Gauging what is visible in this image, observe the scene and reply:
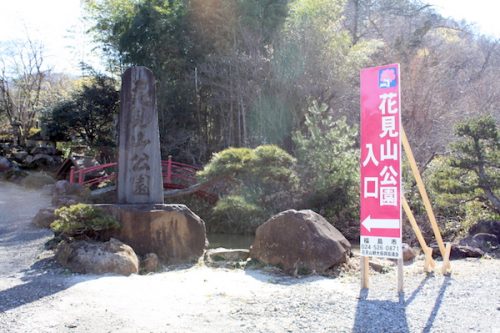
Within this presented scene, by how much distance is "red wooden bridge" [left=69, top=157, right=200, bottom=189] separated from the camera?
13367mm

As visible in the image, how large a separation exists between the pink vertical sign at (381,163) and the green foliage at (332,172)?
5897 millimetres

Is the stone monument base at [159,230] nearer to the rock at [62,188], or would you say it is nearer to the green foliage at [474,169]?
the green foliage at [474,169]

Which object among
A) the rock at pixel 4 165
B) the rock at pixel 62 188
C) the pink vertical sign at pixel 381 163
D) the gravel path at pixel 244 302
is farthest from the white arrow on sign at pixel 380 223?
the rock at pixel 4 165

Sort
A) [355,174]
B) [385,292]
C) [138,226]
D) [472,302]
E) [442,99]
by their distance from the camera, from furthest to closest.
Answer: [442,99] < [355,174] < [138,226] < [385,292] < [472,302]

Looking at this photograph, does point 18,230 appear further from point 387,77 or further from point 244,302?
point 387,77

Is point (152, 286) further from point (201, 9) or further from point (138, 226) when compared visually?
point (201, 9)

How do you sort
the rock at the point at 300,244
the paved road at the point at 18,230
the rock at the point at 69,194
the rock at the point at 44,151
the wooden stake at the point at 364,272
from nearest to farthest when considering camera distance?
the wooden stake at the point at 364,272
the rock at the point at 300,244
the paved road at the point at 18,230
the rock at the point at 69,194
the rock at the point at 44,151

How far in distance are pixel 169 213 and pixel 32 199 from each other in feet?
32.2

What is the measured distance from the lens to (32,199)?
14234 millimetres

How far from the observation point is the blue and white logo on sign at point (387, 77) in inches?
172

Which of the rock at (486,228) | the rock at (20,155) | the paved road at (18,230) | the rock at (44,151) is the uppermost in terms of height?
the rock at (44,151)

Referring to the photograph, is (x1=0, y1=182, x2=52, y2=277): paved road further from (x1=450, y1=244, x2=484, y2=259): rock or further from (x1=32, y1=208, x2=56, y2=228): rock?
Result: (x1=450, y1=244, x2=484, y2=259): rock

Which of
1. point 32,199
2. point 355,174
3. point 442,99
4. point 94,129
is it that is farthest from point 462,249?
point 94,129

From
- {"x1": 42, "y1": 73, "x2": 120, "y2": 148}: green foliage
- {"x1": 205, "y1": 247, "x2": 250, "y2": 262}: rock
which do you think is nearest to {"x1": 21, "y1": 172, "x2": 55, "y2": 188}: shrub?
{"x1": 42, "y1": 73, "x2": 120, "y2": 148}: green foliage
